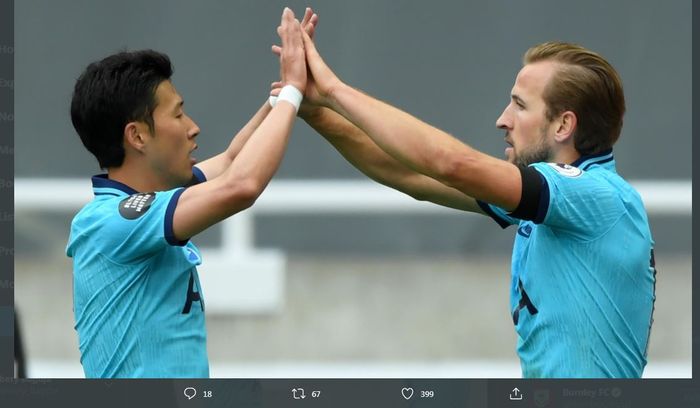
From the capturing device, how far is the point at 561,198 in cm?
404

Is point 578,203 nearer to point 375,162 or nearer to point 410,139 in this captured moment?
point 410,139


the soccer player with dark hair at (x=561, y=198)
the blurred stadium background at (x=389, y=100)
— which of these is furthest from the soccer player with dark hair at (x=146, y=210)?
the blurred stadium background at (x=389, y=100)

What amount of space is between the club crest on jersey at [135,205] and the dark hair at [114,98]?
0.75ft

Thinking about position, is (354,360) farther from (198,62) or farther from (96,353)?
(96,353)

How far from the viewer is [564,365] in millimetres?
4098

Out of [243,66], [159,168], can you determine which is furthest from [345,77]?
[159,168]

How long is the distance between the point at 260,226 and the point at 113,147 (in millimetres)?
7888

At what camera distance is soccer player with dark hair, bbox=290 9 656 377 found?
4.04 metres

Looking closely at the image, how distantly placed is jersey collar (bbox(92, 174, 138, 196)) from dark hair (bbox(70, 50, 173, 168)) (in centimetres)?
7

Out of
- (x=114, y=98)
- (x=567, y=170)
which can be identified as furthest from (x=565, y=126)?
(x=114, y=98)

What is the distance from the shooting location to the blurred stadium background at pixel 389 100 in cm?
1119

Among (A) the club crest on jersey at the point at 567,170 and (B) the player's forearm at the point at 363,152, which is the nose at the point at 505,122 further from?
(B) the player's forearm at the point at 363,152

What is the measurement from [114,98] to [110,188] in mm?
272
